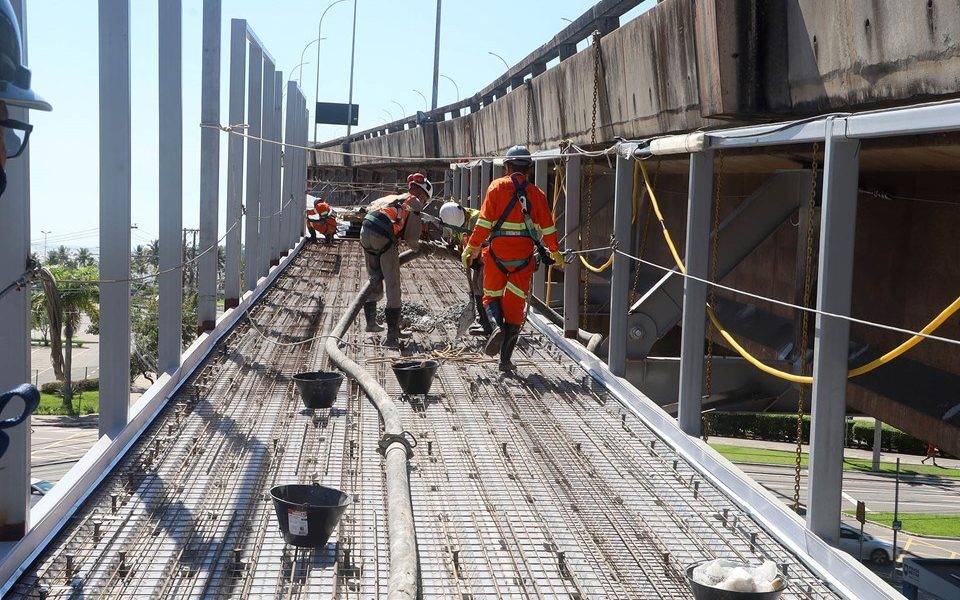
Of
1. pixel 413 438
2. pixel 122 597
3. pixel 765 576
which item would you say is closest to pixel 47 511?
pixel 122 597

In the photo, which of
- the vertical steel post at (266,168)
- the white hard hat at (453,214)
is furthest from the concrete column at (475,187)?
the white hard hat at (453,214)

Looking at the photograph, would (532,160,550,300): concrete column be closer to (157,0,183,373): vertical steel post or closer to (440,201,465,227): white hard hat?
(440,201,465,227): white hard hat

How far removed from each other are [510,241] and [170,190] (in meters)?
2.86

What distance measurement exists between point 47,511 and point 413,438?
230 centimetres

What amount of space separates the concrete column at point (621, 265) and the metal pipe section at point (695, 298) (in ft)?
6.69

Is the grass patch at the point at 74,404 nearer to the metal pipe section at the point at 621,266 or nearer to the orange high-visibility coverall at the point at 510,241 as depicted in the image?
the orange high-visibility coverall at the point at 510,241

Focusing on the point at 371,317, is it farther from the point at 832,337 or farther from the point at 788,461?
the point at 788,461

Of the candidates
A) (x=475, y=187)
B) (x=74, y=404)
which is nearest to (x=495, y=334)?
(x=475, y=187)

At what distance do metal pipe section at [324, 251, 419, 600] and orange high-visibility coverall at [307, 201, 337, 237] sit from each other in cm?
1843

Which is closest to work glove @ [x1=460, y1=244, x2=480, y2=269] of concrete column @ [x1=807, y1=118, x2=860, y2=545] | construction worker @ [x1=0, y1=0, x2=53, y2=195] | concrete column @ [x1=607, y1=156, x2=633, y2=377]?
concrete column @ [x1=607, y1=156, x2=633, y2=377]

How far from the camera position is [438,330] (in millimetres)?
12148

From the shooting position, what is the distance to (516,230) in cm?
939

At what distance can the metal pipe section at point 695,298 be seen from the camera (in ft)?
23.7

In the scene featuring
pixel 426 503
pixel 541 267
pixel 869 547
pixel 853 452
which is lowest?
pixel 853 452
